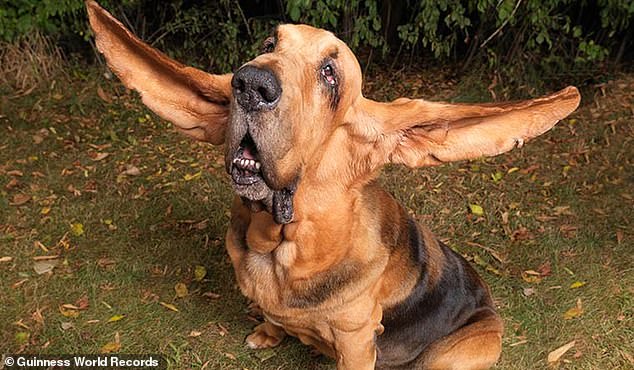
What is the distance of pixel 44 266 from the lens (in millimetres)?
4840

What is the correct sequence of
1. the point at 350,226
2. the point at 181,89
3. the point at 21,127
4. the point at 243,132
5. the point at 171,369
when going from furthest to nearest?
the point at 21,127, the point at 171,369, the point at 350,226, the point at 181,89, the point at 243,132

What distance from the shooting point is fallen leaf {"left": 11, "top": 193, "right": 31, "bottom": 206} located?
5559 mm

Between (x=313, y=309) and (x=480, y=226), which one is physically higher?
(x=313, y=309)

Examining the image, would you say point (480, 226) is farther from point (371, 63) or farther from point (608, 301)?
point (371, 63)

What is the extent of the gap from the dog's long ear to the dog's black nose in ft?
1.71

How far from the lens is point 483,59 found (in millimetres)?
7855

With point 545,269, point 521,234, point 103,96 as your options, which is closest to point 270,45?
point 545,269

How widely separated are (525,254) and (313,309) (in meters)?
2.74

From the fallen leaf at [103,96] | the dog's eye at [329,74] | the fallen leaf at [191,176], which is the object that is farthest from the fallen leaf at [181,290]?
the fallen leaf at [103,96]

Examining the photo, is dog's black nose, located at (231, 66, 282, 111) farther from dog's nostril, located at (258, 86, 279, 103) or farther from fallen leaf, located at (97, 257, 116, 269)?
fallen leaf, located at (97, 257, 116, 269)

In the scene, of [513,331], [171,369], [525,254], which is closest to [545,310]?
[513,331]

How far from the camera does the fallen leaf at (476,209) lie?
564 cm

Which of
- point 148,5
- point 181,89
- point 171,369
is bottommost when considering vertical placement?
point 171,369

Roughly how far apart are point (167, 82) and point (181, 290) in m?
2.34
